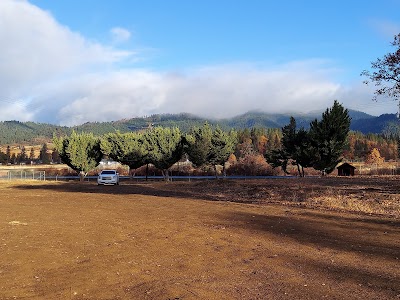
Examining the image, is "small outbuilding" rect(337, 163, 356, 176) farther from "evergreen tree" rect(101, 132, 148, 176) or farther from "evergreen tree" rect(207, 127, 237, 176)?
"evergreen tree" rect(101, 132, 148, 176)

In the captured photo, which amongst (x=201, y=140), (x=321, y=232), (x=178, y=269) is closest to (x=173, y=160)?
(x=201, y=140)

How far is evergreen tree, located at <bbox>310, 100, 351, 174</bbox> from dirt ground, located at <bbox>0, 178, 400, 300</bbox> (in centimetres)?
3068

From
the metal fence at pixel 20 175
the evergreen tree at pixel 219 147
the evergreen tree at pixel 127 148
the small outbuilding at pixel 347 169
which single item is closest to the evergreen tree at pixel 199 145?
the evergreen tree at pixel 219 147

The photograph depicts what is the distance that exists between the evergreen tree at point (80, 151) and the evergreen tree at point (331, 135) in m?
30.3

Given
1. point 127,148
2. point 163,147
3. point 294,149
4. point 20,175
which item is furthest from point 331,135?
point 20,175

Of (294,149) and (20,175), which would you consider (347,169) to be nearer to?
(294,149)

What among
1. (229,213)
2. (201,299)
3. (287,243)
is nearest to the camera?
(201,299)

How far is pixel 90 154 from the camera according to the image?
177 ft

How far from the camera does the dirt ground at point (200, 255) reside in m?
5.84

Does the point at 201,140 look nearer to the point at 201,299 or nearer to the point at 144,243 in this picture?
the point at 144,243

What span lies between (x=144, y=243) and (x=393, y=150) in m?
157

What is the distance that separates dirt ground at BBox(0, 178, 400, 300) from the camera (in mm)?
5840

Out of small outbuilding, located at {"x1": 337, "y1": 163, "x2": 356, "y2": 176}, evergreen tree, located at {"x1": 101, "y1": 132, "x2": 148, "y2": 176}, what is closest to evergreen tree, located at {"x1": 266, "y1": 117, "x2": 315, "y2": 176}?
small outbuilding, located at {"x1": 337, "y1": 163, "x2": 356, "y2": 176}

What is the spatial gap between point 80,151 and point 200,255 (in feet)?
156
